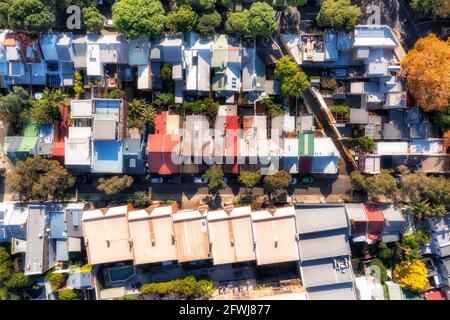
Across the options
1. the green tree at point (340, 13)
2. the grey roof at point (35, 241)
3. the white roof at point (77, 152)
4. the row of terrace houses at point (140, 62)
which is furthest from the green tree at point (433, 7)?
the grey roof at point (35, 241)

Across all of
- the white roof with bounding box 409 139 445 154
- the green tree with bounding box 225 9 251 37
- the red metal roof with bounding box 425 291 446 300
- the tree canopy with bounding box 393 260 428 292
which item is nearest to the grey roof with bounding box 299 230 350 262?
the tree canopy with bounding box 393 260 428 292

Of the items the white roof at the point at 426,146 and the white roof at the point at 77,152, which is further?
the white roof at the point at 426,146

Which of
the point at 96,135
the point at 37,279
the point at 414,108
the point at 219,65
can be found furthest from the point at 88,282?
the point at 414,108

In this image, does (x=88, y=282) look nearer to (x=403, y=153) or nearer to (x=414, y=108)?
(x=403, y=153)

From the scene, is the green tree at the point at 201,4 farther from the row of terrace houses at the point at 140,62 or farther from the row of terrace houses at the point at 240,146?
the row of terrace houses at the point at 240,146

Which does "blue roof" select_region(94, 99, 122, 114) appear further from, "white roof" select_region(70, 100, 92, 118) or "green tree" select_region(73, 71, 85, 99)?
"green tree" select_region(73, 71, 85, 99)

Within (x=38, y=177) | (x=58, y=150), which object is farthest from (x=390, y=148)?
(x=38, y=177)

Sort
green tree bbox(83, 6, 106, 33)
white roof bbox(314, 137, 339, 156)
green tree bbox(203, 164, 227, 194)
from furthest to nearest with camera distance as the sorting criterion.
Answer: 1. white roof bbox(314, 137, 339, 156)
2. green tree bbox(203, 164, 227, 194)
3. green tree bbox(83, 6, 106, 33)
